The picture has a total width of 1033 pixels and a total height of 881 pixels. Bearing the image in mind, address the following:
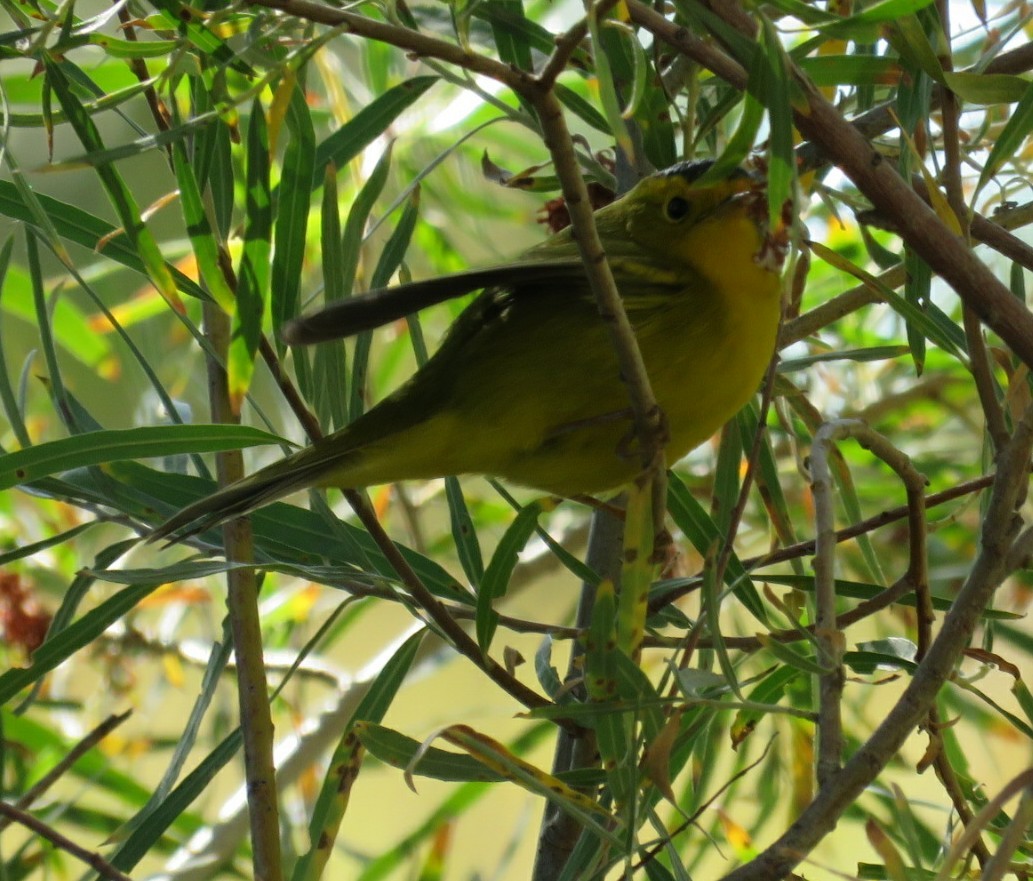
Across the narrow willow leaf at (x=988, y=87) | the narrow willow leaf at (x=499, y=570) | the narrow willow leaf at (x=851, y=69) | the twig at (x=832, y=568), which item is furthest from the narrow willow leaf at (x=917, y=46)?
the narrow willow leaf at (x=499, y=570)

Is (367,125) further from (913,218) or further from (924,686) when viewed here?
(924,686)

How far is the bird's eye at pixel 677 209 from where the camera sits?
2180 mm

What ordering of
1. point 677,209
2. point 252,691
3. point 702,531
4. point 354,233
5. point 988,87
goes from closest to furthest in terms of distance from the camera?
point 988,87 → point 252,691 → point 354,233 → point 702,531 → point 677,209

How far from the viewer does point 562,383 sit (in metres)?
1.94

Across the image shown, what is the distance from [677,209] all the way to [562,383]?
456mm

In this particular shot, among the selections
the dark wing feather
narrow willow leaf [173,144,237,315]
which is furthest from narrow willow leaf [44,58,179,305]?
the dark wing feather

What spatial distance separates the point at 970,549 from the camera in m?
2.99

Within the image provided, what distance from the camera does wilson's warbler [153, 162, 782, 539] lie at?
1.92 metres

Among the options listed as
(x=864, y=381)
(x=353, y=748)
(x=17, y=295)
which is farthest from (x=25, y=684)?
(x=864, y=381)

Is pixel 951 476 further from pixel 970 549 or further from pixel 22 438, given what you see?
pixel 22 438

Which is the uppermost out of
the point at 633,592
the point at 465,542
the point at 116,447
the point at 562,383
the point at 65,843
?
the point at 562,383

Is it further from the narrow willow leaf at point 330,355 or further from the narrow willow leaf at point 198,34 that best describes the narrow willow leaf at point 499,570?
the narrow willow leaf at point 198,34

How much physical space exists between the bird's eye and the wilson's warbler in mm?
102

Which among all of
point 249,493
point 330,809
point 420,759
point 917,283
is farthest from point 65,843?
point 917,283
